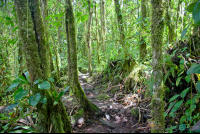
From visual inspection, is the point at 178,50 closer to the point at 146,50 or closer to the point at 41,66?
the point at 146,50

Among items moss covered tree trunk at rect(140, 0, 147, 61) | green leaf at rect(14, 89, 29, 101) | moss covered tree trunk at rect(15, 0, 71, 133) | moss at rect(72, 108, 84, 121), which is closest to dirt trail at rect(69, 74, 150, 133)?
moss at rect(72, 108, 84, 121)

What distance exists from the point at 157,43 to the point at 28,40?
2301 millimetres

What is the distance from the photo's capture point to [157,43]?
244 cm

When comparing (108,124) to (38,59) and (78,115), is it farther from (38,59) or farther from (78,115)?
(38,59)

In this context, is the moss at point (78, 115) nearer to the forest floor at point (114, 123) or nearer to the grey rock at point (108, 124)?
the forest floor at point (114, 123)

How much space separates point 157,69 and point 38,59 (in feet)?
7.05

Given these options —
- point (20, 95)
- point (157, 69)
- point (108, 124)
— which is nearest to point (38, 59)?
point (20, 95)

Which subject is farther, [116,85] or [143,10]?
[116,85]

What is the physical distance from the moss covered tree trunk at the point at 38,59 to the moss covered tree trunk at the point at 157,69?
1.67m

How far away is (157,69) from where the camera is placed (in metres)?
2.38

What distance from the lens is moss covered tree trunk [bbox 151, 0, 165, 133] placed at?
2.34 meters

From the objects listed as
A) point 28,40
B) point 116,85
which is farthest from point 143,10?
point 28,40

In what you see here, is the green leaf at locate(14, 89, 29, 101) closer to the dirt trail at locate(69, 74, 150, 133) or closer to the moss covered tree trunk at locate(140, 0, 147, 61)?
the dirt trail at locate(69, 74, 150, 133)

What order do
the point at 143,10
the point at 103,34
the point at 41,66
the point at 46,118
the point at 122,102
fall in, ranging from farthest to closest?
the point at 103,34, the point at 143,10, the point at 122,102, the point at 41,66, the point at 46,118
